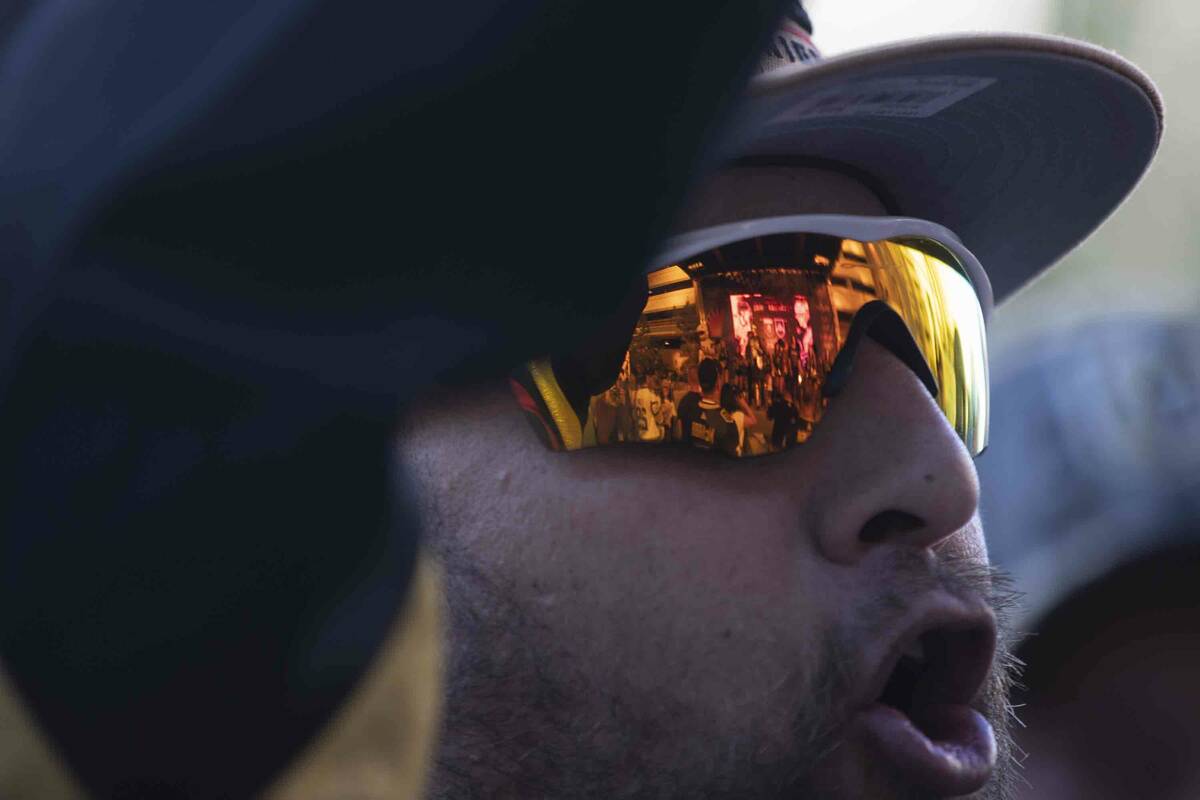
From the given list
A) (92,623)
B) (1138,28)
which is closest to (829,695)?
(92,623)

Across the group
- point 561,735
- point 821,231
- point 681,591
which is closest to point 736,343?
point 821,231

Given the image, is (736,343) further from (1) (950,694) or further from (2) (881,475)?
(1) (950,694)

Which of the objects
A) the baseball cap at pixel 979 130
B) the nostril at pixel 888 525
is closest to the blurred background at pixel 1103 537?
the baseball cap at pixel 979 130

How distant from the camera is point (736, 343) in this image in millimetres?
1799

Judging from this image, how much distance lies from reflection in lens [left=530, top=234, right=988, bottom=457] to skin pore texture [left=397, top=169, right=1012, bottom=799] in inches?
1.7

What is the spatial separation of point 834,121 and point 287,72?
1172mm

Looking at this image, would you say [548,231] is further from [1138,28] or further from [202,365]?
[1138,28]

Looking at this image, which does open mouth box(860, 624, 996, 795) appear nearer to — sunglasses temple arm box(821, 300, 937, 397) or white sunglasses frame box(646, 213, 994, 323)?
sunglasses temple arm box(821, 300, 937, 397)

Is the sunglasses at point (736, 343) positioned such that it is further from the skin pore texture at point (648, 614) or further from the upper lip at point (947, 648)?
the upper lip at point (947, 648)

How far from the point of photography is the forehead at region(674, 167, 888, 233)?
184cm

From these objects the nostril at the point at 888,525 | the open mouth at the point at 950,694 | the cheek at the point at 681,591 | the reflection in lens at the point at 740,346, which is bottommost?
the open mouth at the point at 950,694

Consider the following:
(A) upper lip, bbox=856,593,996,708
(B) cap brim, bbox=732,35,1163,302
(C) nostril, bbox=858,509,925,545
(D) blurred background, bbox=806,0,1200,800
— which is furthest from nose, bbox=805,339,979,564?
(D) blurred background, bbox=806,0,1200,800

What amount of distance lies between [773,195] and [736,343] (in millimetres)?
273

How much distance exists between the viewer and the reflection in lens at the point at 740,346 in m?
1.75
